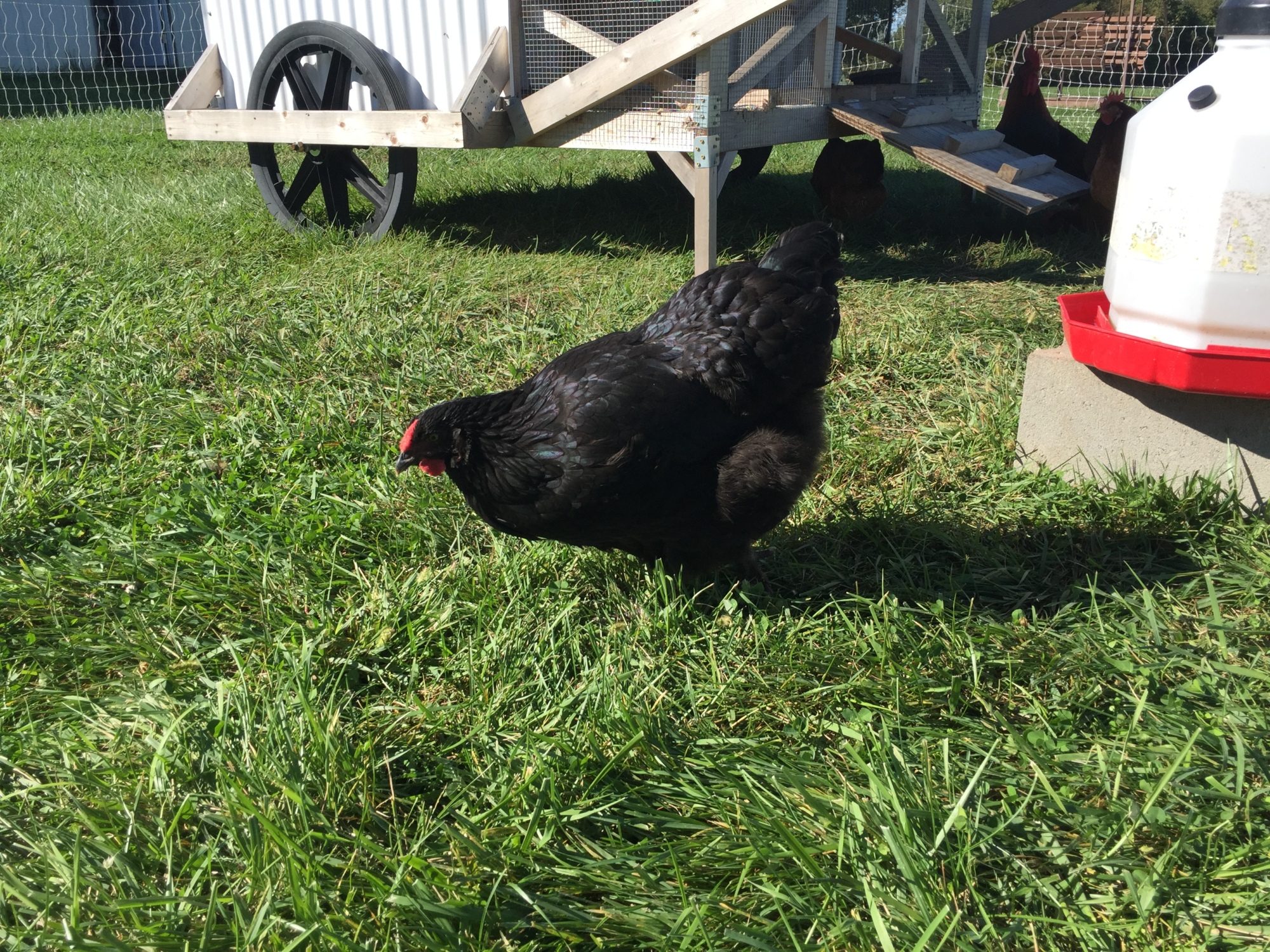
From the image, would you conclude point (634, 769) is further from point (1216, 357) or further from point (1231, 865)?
point (1216, 357)

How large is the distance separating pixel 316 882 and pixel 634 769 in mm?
610

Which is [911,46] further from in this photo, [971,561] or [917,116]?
[971,561]

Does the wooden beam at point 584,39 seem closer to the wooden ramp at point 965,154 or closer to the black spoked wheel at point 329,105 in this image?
the black spoked wheel at point 329,105

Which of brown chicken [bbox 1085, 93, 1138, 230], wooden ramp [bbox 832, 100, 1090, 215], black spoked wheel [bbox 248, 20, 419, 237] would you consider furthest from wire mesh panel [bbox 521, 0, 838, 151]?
brown chicken [bbox 1085, 93, 1138, 230]

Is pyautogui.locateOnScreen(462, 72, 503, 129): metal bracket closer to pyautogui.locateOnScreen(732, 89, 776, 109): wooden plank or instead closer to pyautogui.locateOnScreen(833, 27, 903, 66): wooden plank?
pyautogui.locateOnScreen(732, 89, 776, 109): wooden plank

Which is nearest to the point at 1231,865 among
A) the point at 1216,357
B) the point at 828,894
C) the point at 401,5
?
the point at 828,894

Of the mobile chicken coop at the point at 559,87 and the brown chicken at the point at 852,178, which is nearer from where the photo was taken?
the mobile chicken coop at the point at 559,87

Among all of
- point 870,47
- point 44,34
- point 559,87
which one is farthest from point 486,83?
point 44,34

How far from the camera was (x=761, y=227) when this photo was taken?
586 centimetres

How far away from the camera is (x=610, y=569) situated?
254cm

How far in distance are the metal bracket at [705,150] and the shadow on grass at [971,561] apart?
2434mm

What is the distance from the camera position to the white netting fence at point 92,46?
50.8 ft

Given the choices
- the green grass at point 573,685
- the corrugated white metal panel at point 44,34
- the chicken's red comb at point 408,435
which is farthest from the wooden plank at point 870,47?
the corrugated white metal panel at point 44,34

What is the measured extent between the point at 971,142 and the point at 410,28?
3328 mm
